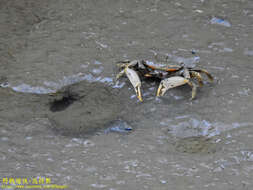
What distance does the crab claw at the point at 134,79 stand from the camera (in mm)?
4289

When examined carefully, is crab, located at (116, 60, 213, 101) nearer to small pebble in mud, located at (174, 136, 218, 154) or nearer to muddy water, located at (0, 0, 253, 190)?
muddy water, located at (0, 0, 253, 190)

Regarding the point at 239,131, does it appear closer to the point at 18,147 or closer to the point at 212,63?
the point at 212,63

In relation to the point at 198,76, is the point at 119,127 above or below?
below

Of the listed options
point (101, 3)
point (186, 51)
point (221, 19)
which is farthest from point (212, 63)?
point (101, 3)

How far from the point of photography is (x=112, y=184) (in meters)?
3.04

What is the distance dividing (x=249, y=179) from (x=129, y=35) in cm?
310

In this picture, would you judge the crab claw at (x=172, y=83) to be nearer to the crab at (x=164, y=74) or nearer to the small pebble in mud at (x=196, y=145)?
the crab at (x=164, y=74)

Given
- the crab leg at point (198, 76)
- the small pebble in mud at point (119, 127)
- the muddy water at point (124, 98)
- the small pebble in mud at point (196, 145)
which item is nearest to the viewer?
the muddy water at point (124, 98)

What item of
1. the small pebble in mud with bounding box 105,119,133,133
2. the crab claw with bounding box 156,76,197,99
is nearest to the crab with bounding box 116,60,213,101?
the crab claw with bounding box 156,76,197,99

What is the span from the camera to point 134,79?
438cm

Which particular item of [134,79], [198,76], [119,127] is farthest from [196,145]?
[134,79]

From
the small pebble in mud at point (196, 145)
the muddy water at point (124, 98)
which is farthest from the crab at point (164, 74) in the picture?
the small pebble in mud at point (196, 145)

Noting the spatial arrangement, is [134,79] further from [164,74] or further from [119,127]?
[119,127]

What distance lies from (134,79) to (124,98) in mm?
274
